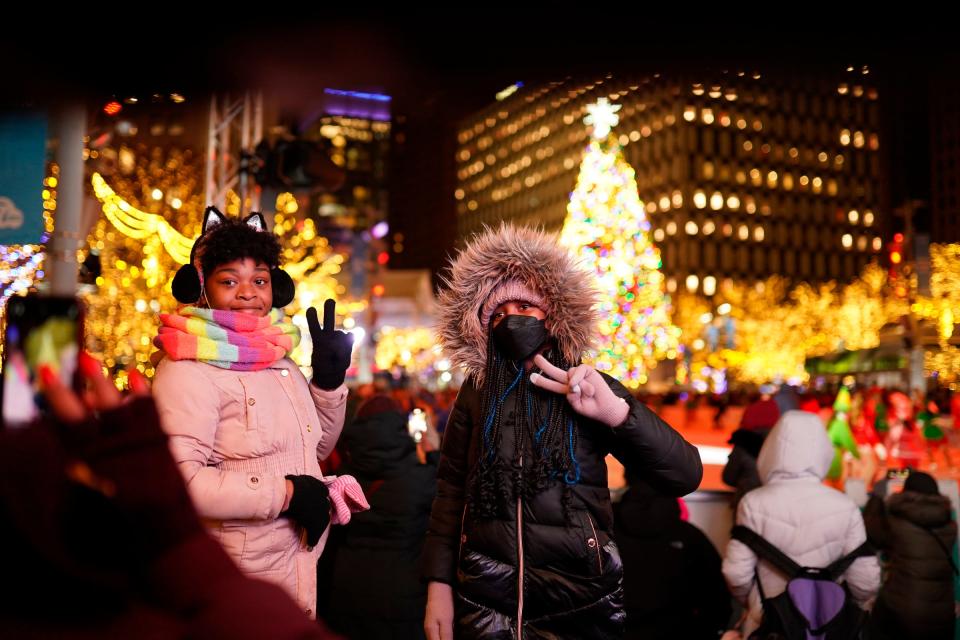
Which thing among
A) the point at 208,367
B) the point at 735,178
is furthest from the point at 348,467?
the point at 735,178

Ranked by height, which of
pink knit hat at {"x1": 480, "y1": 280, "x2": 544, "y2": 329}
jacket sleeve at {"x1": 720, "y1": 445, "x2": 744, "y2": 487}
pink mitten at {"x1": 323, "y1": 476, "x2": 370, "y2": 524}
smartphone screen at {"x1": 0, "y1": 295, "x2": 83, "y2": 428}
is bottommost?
jacket sleeve at {"x1": 720, "y1": 445, "x2": 744, "y2": 487}

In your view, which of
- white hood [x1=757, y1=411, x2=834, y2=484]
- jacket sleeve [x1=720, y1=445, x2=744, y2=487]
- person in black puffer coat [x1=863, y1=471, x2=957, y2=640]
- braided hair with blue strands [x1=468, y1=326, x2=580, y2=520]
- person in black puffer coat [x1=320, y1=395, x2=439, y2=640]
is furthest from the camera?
jacket sleeve [x1=720, y1=445, x2=744, y2=487]

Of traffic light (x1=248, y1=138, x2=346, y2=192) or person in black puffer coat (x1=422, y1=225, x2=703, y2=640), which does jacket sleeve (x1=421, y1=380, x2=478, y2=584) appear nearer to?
person in black puffer coat (x1=422, y1=225, x2=703, y2=640)

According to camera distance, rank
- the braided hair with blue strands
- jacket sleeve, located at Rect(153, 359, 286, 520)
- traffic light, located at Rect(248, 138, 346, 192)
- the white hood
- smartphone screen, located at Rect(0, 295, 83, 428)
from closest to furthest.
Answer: smartphone screen, located at Rect(0, 295, 83, 428) → jacket sleeve, located at Rect(153, 359, 286, 520) → the braided hair with blue strands → the white hood → traffic light, located at Rect(248, 138, 346, 192)

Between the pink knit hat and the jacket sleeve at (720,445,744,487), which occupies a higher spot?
the pink knit hat

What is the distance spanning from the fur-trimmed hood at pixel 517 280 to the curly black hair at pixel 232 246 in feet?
2.37

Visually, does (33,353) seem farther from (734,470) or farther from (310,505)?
(734,470)

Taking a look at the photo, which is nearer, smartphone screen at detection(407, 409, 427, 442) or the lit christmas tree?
smartphone screen at detection(407, 409, 427, 442)

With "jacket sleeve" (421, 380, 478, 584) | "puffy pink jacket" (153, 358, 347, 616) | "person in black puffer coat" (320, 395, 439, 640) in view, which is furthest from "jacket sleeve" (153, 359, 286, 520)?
"person in black puffer coat" (320, 395, 439, 640)

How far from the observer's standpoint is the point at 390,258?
141 metres

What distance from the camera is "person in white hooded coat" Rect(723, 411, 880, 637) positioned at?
14.5 ft

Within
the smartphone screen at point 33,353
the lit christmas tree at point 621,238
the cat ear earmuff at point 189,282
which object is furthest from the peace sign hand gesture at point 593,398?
the lit christmas tree at point 621,238

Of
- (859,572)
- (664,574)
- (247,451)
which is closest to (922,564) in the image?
(859,572)

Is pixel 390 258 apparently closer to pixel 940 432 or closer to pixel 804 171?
pixel 804 171
